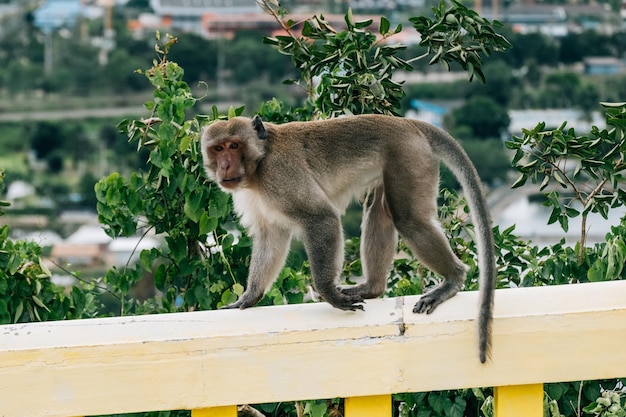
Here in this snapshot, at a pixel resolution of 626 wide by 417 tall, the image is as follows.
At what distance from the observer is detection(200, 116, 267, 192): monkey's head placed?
3057mm

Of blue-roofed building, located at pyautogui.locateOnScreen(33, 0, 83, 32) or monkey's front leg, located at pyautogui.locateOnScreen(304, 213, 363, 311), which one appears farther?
blue-roofed building, located at pyautogui.locateOnScreen(33, 0, 83, 32)

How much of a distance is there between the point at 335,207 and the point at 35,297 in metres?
0.84

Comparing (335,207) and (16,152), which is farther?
(16,152)

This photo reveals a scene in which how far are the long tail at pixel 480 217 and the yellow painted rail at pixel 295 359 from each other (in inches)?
0.8

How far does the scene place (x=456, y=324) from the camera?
192 cm

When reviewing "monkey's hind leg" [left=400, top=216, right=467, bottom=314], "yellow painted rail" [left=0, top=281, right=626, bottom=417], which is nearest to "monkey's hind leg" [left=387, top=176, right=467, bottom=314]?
"monkey's hind leg" [left=400, top=216, right=467, bottom=314]

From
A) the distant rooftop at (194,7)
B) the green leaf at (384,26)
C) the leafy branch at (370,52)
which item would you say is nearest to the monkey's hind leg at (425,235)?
the leafy branch at (370,52)

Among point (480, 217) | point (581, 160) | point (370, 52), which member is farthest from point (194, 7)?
point (480, 217)

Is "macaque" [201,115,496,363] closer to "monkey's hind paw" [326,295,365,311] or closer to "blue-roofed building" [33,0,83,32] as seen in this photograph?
"monkey's hind paw" [326,295,365,311]

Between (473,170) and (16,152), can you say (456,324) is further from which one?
(16,152)

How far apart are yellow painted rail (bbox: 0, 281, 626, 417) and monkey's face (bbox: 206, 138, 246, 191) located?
114 cm

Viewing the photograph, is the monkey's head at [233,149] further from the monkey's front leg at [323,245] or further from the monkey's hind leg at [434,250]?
the monkey's hind leg at [434,250]

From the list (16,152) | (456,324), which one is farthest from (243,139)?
(16,152)

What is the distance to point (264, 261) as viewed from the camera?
3068 millimetres
